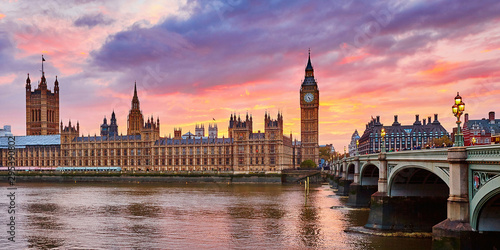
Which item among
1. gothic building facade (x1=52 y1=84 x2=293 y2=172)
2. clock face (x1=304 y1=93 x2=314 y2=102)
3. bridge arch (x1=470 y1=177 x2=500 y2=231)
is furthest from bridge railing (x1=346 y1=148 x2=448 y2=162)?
clock face (x1=304 y1=93 x2=314 y2=102)

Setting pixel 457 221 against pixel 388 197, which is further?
pixel 388 197

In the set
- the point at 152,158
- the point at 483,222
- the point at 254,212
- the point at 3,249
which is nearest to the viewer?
the point at 483,222

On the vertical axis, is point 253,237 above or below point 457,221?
below

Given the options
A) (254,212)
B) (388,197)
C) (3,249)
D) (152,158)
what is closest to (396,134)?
(152,158)

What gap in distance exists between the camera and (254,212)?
5706 cm

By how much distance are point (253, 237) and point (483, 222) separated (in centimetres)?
2009

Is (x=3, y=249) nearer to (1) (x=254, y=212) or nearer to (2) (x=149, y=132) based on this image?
(1) (x=254, y=212)

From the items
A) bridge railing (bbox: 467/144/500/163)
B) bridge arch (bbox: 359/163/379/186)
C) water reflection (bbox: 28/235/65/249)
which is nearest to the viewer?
bridge railing (bbox: 467/144/500/163)

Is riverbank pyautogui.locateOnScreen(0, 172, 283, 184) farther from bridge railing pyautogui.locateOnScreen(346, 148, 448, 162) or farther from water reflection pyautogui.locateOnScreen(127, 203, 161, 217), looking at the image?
bridge railing pyautogui.locateOnScreen(346, 148, 448, 162)

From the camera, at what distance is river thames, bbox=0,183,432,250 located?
36.1 m

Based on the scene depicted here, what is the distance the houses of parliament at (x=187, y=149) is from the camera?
15588cm

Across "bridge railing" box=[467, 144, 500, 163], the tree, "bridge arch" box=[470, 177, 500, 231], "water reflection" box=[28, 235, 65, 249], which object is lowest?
the tree

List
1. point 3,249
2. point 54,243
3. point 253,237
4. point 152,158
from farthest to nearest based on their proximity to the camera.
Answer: point 152,158 → point 253,237 → point 54,243 → point 3,249

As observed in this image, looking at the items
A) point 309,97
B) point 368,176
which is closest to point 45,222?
point 368,176
